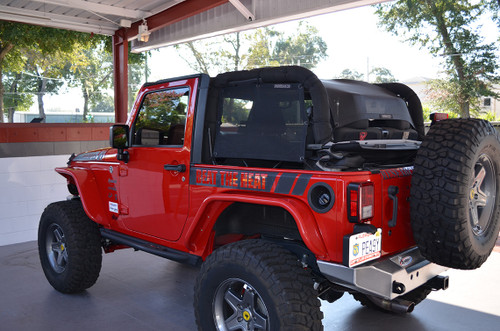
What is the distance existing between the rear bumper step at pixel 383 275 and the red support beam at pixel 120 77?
7.20 m

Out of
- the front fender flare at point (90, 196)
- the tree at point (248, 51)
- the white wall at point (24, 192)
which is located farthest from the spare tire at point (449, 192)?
the tree at point (248, 51)

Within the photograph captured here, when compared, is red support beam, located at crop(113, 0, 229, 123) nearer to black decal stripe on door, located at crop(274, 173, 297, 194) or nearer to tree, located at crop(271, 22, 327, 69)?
black decal stripe on door, located at crop(274, 173, 297, 194)

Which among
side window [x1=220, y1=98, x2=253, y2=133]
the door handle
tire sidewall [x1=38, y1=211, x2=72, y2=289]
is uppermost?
side window [x1=220, y1=98, x2=253, y2=133]

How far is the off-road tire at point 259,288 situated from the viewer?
253 cm

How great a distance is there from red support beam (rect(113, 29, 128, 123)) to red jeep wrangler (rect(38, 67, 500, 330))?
5.31 meters

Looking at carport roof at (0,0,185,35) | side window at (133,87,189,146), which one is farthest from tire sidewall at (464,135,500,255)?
carport roof at (0,0,185,35)

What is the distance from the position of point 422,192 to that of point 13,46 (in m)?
13.0

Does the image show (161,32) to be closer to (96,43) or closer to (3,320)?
(96,43)

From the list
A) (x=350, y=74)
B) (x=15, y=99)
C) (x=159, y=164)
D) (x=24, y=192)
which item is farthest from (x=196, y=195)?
(x=350, y=74)

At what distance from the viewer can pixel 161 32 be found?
9.44m

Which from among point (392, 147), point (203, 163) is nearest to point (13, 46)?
point (203, 163)

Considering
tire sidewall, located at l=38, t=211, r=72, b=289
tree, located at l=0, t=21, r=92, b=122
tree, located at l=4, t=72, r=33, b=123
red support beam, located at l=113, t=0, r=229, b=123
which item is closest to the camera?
tire sidewall, located at l=38, t=211, r=72, b=289

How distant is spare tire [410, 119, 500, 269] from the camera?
2.52m

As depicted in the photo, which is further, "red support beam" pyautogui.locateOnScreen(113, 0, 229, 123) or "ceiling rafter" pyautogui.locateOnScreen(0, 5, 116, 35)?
"red support beam" pyautogui.locateOnScreen(113, 0, 229, 123)
